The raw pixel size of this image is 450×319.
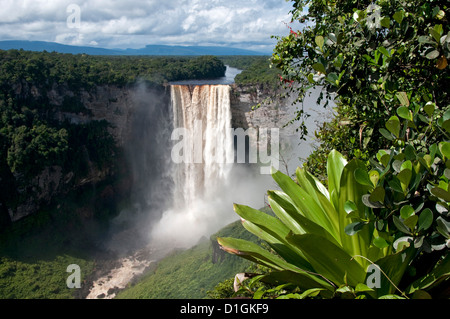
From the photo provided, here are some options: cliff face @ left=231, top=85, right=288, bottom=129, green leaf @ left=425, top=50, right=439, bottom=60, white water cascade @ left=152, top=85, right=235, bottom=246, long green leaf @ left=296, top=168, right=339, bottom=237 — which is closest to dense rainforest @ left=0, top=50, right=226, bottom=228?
white water cascade @ left=152, top=85, right=235, bottom=246

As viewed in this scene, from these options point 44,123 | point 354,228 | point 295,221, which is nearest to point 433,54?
point 354,228

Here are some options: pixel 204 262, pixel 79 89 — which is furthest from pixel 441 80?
pixel 79 89

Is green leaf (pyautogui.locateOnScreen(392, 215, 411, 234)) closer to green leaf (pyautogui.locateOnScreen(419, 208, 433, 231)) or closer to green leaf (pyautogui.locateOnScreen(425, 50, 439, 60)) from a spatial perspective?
green leaf (pyautogui.locateOnScreen(419, 208, 433, 231))

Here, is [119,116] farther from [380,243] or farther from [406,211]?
[406,211]

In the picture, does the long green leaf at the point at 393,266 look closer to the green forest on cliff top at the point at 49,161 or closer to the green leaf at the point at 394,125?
the green leaf at the point at 394,125

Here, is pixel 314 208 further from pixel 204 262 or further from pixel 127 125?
pixel 127 125

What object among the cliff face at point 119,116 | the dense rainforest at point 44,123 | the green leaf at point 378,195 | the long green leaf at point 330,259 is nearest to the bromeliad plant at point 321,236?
the long green leaf at point 330,259
